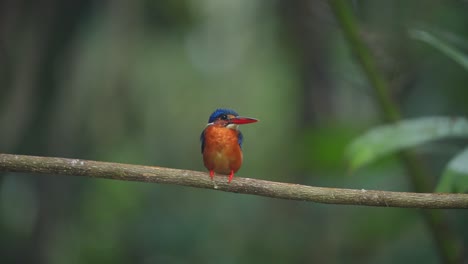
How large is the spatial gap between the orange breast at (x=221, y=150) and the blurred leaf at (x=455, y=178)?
47.2 inches

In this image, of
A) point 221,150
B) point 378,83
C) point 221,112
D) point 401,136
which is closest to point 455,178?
point 401,136

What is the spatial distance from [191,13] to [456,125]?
3.50 meters

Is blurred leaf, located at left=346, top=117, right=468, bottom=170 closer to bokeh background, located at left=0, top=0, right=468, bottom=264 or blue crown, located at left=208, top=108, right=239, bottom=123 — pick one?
bokeh background, located at left=0, top=0, right=468, bottom=264

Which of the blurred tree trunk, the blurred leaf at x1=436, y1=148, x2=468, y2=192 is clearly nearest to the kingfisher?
the blurred leaf at x1=436, y1=148, x2=468, y2=192

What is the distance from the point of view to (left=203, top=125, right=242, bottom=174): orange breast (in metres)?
3.08

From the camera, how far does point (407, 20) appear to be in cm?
438

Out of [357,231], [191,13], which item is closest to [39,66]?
[191,13]

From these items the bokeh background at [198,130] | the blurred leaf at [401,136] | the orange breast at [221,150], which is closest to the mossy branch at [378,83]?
the bokeh background at [198,130]

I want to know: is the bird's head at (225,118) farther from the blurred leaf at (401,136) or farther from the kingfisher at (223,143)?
the blurred leaf at (401,136)

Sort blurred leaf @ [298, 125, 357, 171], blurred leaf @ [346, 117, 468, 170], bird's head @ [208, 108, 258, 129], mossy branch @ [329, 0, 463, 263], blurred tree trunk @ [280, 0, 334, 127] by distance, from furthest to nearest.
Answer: blurred tree trunk @ [280, 0, 334, 127] < blurred leaf @ [298, 125, 357, 171] < bird's head @ [208, 108, 258, 129] < mossy branch @ [329, 0, 463, 263] < blurred leaf @ [346, 117, 468, 170]

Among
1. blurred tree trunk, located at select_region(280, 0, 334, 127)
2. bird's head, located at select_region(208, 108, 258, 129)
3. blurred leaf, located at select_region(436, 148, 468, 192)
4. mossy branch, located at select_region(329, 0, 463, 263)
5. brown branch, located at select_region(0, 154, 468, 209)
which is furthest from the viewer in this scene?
blurred tree trunk, located at select_region(280, 0, 334, 127)

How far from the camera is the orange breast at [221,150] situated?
10.1 ft

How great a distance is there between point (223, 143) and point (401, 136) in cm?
107

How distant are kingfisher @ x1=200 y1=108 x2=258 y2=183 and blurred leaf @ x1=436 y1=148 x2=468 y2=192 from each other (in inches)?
46.3
